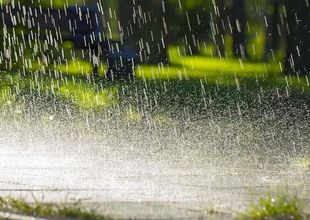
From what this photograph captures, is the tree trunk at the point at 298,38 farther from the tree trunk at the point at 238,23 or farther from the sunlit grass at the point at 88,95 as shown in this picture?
the tree trunk at the point at 238,23

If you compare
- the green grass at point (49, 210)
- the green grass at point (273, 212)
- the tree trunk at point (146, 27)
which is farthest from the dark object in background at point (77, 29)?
the green grass at point (273, 212)

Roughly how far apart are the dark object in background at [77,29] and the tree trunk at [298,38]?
532 cm

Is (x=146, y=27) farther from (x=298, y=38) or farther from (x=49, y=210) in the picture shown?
(x=49, y=210)

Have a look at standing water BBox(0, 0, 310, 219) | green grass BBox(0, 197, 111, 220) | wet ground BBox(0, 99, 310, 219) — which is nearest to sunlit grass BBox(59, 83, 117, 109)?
standing water BBox(0, 0, 310, 219)

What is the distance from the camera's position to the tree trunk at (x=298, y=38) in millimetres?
23344

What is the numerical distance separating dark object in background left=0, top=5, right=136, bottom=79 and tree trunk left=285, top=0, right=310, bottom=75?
210 inches

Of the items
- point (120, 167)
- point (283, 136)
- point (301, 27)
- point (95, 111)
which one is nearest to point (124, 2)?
point (301, 27)

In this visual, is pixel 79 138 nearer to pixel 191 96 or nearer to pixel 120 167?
pixel 120 167

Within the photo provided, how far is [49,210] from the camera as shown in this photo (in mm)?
5738

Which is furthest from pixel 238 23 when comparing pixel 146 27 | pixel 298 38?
pixel 146 27

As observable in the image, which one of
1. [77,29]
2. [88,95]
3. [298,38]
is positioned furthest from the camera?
[298,38]

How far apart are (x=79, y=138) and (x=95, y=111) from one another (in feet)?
9.35

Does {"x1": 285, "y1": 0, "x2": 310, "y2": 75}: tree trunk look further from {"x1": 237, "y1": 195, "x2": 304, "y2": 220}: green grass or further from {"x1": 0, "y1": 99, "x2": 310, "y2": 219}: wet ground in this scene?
{"x1": 237, "y1": 195, "x2": 304, "y2": 220}: green grass

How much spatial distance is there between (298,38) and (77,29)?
7.12 metres
